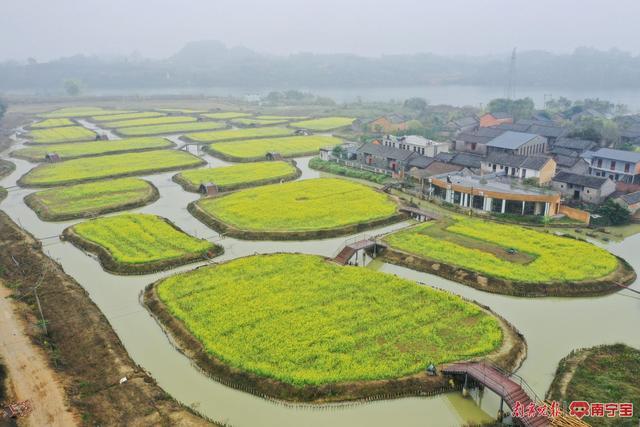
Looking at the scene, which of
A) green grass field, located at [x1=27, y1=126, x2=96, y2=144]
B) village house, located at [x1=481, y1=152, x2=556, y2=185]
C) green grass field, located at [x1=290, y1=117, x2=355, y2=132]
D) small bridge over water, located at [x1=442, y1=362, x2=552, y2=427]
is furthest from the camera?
green grass field, located at [x1=290, y1=117, x2=355, y2=132]

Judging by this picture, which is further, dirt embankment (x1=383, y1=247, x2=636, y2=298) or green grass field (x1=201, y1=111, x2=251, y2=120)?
green grass field (x1=201, y1=111, x2=251, y2=120)

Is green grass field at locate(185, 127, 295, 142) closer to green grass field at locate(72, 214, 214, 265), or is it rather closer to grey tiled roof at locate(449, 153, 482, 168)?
grey tiled roof at locate(449, 153, 482, 168)

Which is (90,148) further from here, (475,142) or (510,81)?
(510,81)

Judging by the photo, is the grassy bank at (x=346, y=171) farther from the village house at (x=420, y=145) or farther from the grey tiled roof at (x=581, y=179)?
the grey tiled roof at (x=581, y=179)

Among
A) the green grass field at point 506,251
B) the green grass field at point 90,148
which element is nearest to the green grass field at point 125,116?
the green grass field at point 90,148

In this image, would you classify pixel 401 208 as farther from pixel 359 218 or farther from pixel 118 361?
pixel 118 361

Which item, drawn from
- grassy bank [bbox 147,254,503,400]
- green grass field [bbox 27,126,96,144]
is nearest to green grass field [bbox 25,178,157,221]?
grassy bank [bbox 147,254,503,400]

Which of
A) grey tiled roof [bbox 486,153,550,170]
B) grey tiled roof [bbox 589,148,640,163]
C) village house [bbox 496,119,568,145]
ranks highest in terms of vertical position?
village house [bbox 496,119,568,145]
